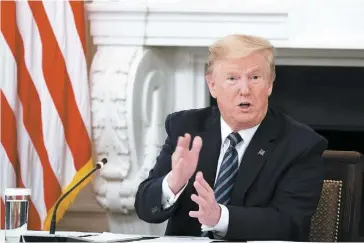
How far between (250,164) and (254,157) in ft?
0.09

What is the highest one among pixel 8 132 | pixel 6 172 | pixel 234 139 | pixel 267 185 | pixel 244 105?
pixel 244 105

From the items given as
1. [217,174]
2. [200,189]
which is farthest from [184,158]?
[217,174]

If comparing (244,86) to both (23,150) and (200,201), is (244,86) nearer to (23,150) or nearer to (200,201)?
(200,201)

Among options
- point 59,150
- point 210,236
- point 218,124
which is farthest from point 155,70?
point 210,236

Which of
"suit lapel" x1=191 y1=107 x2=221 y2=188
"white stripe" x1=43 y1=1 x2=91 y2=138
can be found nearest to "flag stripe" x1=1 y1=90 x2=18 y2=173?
"white stripe" x1=43 y1=1 x2=91 y2=138

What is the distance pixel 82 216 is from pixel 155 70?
90 centimetres

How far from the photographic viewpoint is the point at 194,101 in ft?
14.4

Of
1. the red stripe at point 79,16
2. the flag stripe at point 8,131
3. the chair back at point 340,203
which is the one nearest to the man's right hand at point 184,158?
the chair back at point 340,203

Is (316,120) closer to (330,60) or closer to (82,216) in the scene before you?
(330,60)

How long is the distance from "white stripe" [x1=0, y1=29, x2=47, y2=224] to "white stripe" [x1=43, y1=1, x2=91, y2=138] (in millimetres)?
248

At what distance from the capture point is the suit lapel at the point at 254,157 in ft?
8.43

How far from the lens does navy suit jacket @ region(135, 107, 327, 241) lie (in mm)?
2486

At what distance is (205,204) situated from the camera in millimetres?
2309

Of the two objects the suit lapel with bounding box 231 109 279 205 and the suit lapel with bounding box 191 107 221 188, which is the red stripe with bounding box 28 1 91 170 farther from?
the suit lapel with bounding box 231 109 279 205
